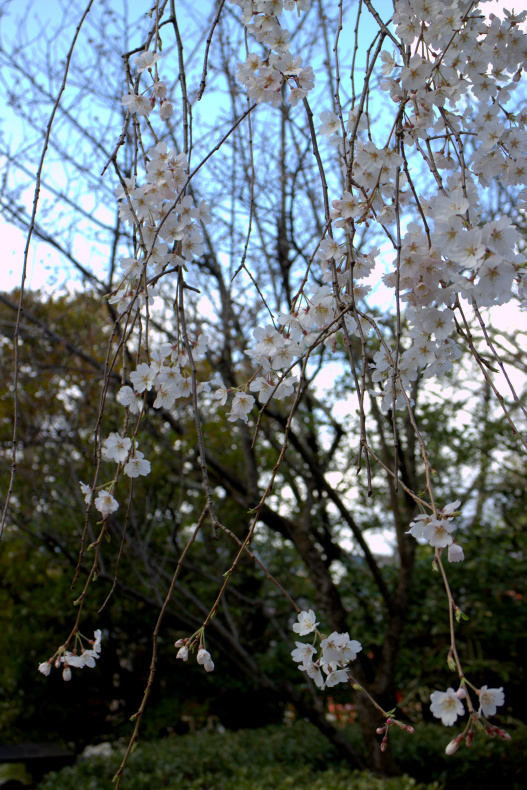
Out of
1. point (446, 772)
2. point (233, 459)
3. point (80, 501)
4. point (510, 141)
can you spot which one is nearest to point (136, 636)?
point (233, 459)

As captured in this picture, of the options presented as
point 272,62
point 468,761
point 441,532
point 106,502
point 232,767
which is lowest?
point 468,761

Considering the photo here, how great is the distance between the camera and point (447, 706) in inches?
25.5

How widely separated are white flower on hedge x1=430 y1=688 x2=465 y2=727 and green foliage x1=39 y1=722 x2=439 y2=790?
8.39ft

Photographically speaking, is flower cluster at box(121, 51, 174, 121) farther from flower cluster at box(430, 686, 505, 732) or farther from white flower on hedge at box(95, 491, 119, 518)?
flower cluster at box(430, 686, 505, 732)

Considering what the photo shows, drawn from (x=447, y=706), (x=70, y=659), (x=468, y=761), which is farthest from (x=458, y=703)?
(x=468, y=761)

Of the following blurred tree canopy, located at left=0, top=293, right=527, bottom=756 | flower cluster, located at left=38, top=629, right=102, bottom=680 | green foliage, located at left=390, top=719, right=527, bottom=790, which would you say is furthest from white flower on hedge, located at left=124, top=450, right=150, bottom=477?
green foliage, located at left=390, top=719, right=527, bottom=790

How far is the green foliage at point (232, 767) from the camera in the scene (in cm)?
302

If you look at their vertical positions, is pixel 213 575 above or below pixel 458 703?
above

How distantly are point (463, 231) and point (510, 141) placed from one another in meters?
0.54

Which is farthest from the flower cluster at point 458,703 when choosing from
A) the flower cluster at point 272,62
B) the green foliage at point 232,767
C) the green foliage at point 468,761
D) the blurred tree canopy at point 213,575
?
the green foliage at point 468,761

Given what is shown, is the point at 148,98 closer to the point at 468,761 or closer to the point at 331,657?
the point at 331,657

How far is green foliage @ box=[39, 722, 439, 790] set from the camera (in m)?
3.02

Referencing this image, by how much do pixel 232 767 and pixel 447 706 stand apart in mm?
3293

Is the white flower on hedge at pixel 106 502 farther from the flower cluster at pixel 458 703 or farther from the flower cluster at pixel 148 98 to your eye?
the flower cluster at pixel 148 98
